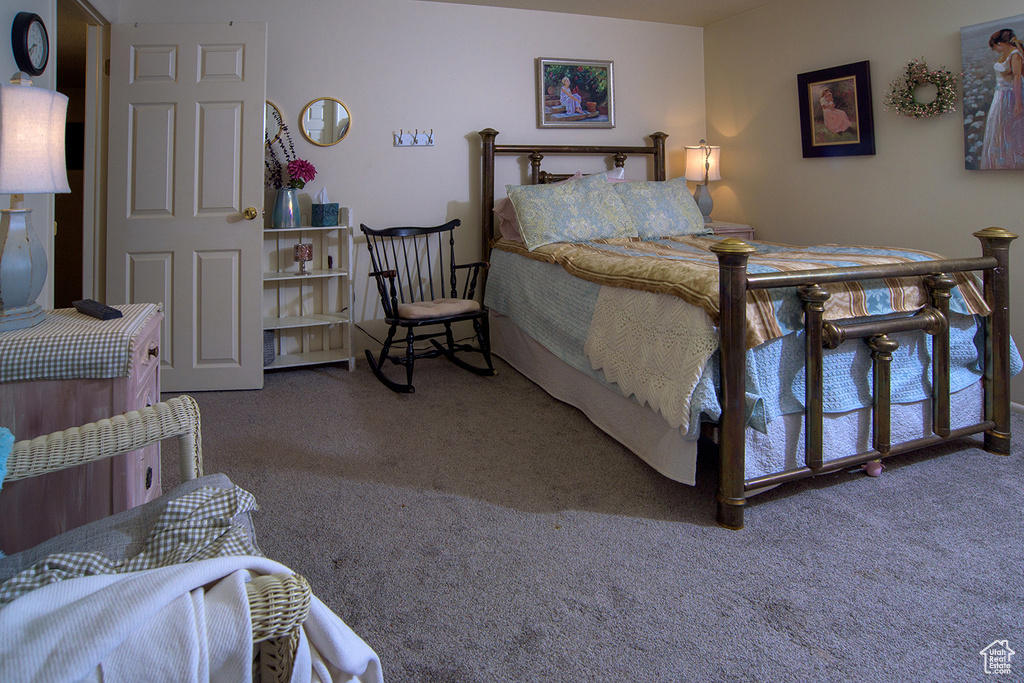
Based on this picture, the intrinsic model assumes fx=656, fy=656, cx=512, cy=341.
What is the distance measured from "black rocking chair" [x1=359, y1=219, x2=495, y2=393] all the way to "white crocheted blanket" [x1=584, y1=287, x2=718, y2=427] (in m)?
1.09

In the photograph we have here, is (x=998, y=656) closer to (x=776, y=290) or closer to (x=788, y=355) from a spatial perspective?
(x=788, y=355)

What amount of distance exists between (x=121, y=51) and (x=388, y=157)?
1.51 metres

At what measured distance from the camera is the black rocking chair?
11.7 feet

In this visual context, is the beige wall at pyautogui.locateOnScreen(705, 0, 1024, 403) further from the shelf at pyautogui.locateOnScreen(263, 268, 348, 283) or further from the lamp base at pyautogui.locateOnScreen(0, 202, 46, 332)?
the lamp base at pyautogui.locateOnScreen(0, 202, 46, 332)

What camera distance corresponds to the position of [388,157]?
4.20 metres

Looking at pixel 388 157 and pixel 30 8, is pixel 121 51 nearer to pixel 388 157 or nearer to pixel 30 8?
pixel 30 8

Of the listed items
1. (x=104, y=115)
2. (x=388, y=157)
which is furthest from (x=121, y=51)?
(x=388, y=157)

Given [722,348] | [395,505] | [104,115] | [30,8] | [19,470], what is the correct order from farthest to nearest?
[104,115] < [30,8] < [395,505] < [722,348] < [19,470]

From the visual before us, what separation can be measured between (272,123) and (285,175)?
0.31 metres

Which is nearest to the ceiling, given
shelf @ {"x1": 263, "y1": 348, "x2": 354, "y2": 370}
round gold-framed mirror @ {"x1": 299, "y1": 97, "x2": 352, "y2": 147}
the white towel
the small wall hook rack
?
the small wall hook rack

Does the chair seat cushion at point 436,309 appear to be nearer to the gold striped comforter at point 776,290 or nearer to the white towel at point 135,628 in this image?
the gold striped comforter at point 776,290

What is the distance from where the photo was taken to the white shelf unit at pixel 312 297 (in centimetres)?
400

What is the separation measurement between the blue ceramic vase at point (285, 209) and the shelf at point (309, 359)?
0.81 metres

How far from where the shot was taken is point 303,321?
396cm
